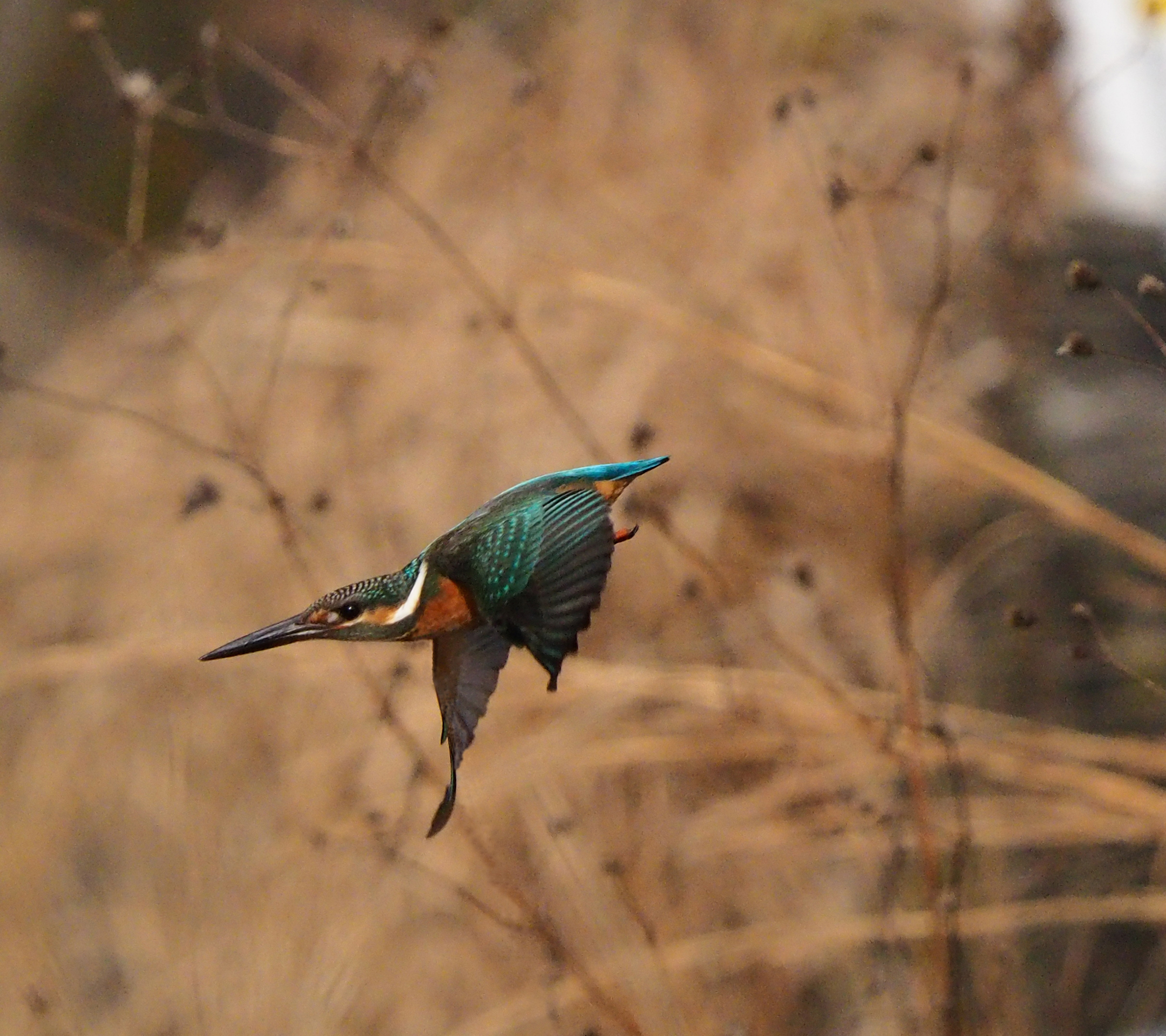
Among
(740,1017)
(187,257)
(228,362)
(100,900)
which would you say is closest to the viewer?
(740,1017)

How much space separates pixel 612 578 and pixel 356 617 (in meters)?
1.31

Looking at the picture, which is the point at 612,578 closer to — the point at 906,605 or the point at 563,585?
the point at 906,605

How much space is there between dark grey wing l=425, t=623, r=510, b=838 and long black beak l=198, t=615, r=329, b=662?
5cm

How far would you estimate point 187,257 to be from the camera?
1.61 m

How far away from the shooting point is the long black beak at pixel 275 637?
0.88ft

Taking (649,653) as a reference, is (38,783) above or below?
below

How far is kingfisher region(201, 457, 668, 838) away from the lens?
0.27 meters

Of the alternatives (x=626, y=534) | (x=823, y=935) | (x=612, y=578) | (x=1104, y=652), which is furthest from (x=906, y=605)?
(x=612, y=578)

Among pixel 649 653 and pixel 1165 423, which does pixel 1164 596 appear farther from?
pixel 649 653

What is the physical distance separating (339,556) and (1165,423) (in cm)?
104

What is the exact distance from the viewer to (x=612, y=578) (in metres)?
1.60

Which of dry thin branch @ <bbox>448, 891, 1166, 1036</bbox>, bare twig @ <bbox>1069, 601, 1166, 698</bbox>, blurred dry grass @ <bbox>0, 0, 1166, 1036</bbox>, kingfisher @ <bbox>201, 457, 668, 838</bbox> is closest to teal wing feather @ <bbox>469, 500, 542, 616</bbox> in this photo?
kingfisher @ <bbox>201, 457, 668, 838</bbox>

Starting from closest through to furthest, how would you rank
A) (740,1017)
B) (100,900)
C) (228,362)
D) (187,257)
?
(740,1017), (187,257), (100,900), (228,362)

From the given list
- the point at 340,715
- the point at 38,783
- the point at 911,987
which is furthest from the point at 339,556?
the point at 911,987
